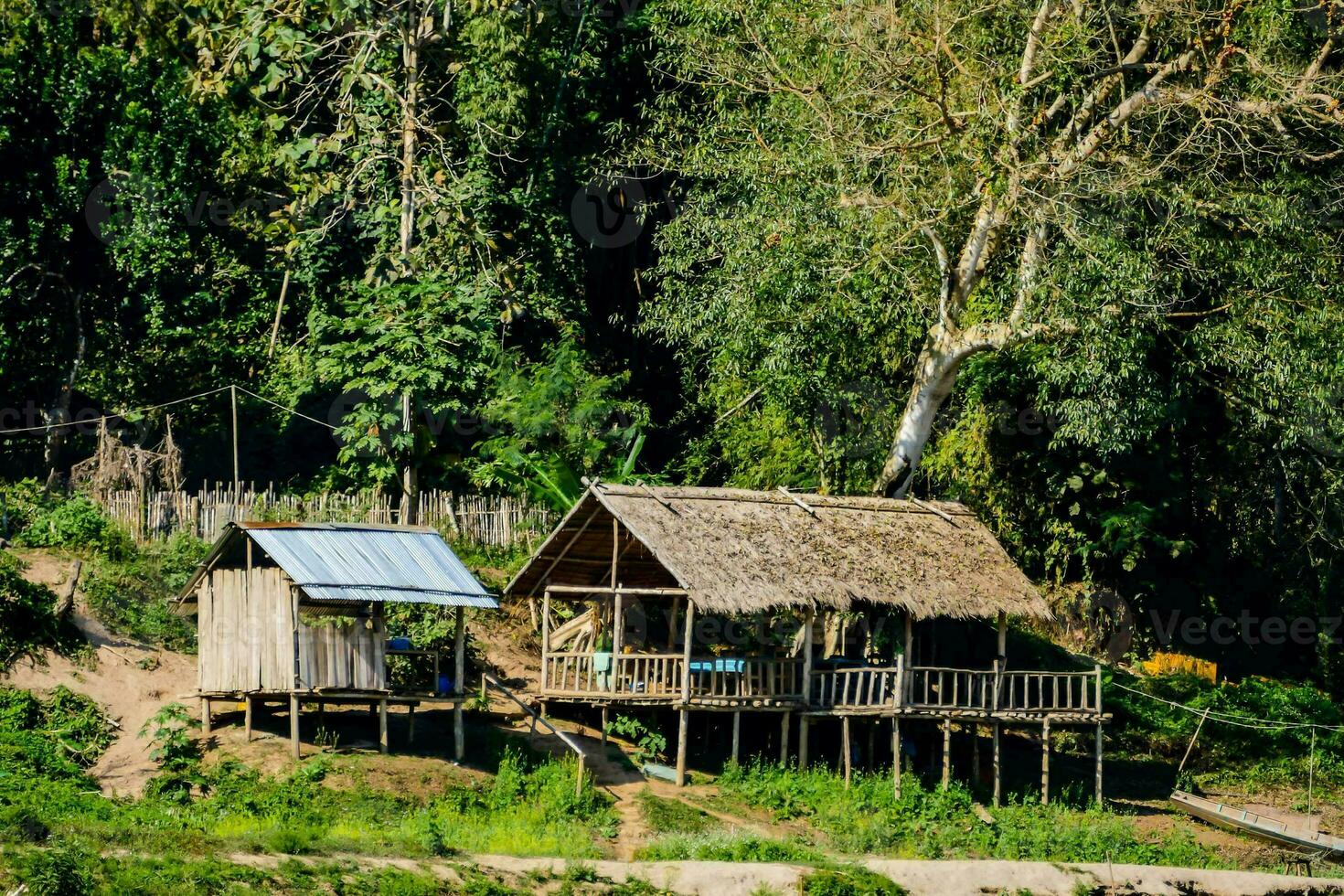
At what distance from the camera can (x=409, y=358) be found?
111ft

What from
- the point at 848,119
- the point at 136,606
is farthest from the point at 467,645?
the point at 848,119

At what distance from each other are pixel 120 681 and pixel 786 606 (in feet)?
30.5

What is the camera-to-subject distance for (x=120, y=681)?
27.2 m

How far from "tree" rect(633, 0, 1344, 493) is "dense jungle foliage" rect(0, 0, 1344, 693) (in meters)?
0.09

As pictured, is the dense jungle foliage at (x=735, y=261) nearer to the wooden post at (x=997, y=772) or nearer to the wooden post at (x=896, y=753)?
the wooden post at (x=997, y=772)

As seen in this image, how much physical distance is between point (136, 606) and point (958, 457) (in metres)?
15.1

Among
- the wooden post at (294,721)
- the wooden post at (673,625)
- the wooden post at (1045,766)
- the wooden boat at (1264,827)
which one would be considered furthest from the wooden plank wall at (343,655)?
the wooden boat at (1264,827)

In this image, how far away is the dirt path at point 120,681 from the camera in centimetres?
2478

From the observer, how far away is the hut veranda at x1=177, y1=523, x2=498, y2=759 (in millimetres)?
25641

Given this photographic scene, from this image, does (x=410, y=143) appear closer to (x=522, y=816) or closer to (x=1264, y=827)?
(x=522, y=816)

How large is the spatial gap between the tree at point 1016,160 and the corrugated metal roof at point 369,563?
7.45 m

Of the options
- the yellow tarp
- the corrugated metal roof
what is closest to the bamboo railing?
the corrugated metal roof

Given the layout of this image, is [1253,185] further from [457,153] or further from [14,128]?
[14,128]

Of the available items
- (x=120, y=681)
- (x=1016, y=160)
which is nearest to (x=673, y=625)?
(x=120, y=681)
